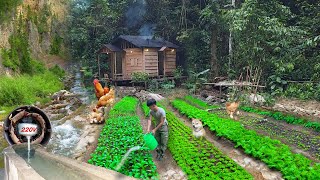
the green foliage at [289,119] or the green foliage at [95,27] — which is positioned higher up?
the green foliage at [95,27]

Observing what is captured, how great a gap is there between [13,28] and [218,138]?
72.4 feet

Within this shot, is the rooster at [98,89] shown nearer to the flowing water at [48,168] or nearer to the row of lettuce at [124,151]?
the row of lettuce at [124,151]

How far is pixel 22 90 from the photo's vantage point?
18047mm

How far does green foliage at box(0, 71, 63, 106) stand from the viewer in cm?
1702

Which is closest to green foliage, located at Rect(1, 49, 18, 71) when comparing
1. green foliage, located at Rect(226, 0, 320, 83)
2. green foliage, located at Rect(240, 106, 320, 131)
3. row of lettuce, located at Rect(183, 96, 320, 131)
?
green foliage, located at Rect(226, 0, 320, 83)

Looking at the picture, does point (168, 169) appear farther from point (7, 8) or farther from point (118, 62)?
point (118, 62)

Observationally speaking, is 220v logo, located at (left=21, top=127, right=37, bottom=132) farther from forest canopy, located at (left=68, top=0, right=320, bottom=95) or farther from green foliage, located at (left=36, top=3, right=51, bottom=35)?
green foliage, located at (left=36, top=3, right=51, bottom=35)

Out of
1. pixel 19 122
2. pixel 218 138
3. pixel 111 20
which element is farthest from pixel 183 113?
pixel 111 20

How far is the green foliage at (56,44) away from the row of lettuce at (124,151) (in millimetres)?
25528

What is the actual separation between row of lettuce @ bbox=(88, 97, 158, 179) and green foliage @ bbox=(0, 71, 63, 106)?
719 cm

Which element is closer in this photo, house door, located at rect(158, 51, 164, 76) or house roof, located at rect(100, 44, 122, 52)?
house roof, located at rect(100, 44, 122, 52)

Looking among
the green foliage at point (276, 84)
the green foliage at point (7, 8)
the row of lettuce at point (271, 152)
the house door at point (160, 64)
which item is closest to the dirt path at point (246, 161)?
the row of lettuce at point (271, 152)

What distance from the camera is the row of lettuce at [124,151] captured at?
738 centimetres

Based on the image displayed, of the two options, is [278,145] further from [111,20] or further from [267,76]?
[111,20]
